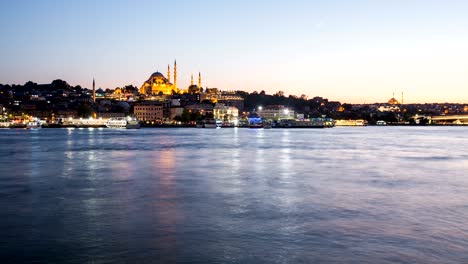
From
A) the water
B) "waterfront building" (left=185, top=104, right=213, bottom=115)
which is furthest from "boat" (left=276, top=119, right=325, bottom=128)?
the water

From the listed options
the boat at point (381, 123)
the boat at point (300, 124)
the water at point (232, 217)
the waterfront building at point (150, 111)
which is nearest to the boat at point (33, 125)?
the waterfront building at point (150, 111)

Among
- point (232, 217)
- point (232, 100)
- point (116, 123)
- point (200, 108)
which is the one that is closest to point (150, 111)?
point (200, 108)

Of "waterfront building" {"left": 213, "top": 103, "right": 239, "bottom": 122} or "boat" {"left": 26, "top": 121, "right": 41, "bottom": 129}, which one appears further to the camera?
"waterfront building" {"left": 213, "top": 103, "right": 239, "bottom": 122}

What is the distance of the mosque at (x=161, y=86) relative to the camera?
155 metres

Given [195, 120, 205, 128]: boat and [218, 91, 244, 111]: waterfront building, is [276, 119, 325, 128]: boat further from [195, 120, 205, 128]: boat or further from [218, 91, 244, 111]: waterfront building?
[218, 91, 244, 111]: waterfront building

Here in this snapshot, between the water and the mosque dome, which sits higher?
the mosque dome

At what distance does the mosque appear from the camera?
15525 cm

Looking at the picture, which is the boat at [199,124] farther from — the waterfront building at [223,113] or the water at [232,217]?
the water at [232,217]

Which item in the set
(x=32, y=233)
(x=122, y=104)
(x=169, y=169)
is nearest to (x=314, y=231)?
(x=32, y=233)

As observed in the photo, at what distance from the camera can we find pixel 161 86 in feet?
511

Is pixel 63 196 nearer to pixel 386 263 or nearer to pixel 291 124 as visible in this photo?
pixel 386 263

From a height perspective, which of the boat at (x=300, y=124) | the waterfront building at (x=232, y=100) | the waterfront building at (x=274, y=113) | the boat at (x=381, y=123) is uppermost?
the waterfront building at (x=232, y=100)

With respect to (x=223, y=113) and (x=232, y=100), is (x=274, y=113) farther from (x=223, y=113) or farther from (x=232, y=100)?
(x=232, y=100)

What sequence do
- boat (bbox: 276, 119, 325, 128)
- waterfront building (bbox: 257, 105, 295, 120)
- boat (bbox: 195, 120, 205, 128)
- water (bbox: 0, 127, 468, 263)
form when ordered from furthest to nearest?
waterfront building (bbox: 257, 105, 295, 120) → boat (bbox: 276, 119, 325, 128) → boat (bbox: 195, 120, 205, 128) → water (bbox: 0, 127, 468, 263)
